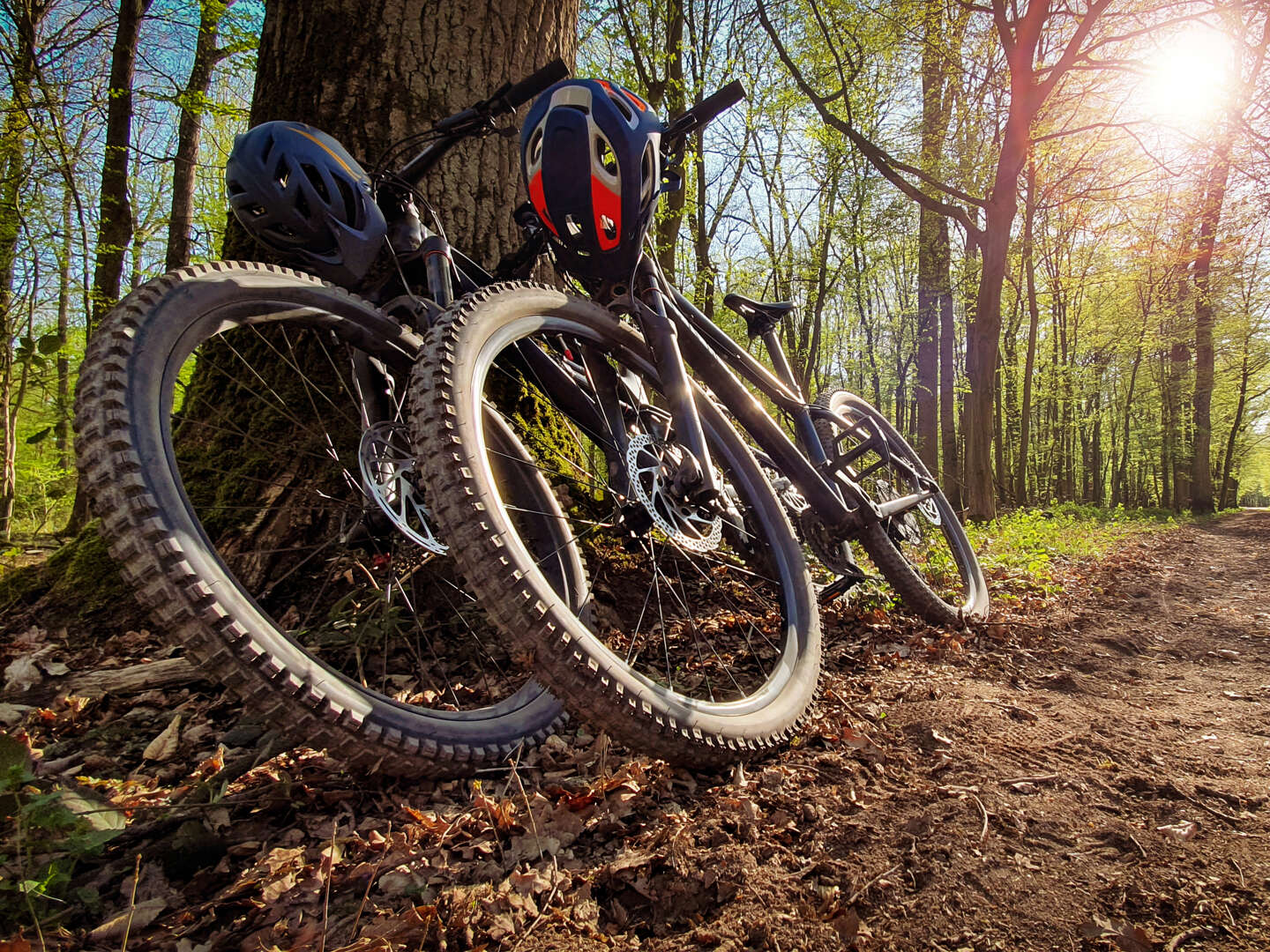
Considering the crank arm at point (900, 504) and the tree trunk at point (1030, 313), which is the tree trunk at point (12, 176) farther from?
the tree trunk at point (1030, 313)

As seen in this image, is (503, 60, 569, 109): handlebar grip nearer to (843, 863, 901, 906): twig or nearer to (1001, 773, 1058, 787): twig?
(843, 863, 901, 906): twig

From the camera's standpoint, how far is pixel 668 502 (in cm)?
206

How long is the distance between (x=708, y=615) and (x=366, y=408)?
1.71 metres

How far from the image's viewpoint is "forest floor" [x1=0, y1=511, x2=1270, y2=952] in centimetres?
110

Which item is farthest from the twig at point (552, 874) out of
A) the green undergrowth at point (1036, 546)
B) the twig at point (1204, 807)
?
the green undergrowth at point (1036, 546)

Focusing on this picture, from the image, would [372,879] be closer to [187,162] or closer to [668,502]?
[668,502]

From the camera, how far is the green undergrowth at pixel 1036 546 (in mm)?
4497

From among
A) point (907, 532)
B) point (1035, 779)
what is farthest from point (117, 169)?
point (1035, 779)

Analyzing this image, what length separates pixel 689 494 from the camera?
6.63ft

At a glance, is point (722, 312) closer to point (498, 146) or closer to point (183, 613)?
point (498, 146)

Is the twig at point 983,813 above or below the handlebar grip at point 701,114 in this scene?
below

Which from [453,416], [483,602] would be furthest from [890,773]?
[453,416]

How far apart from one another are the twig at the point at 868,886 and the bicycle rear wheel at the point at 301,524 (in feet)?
2.85

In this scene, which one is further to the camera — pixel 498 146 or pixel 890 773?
pixel 498 146
